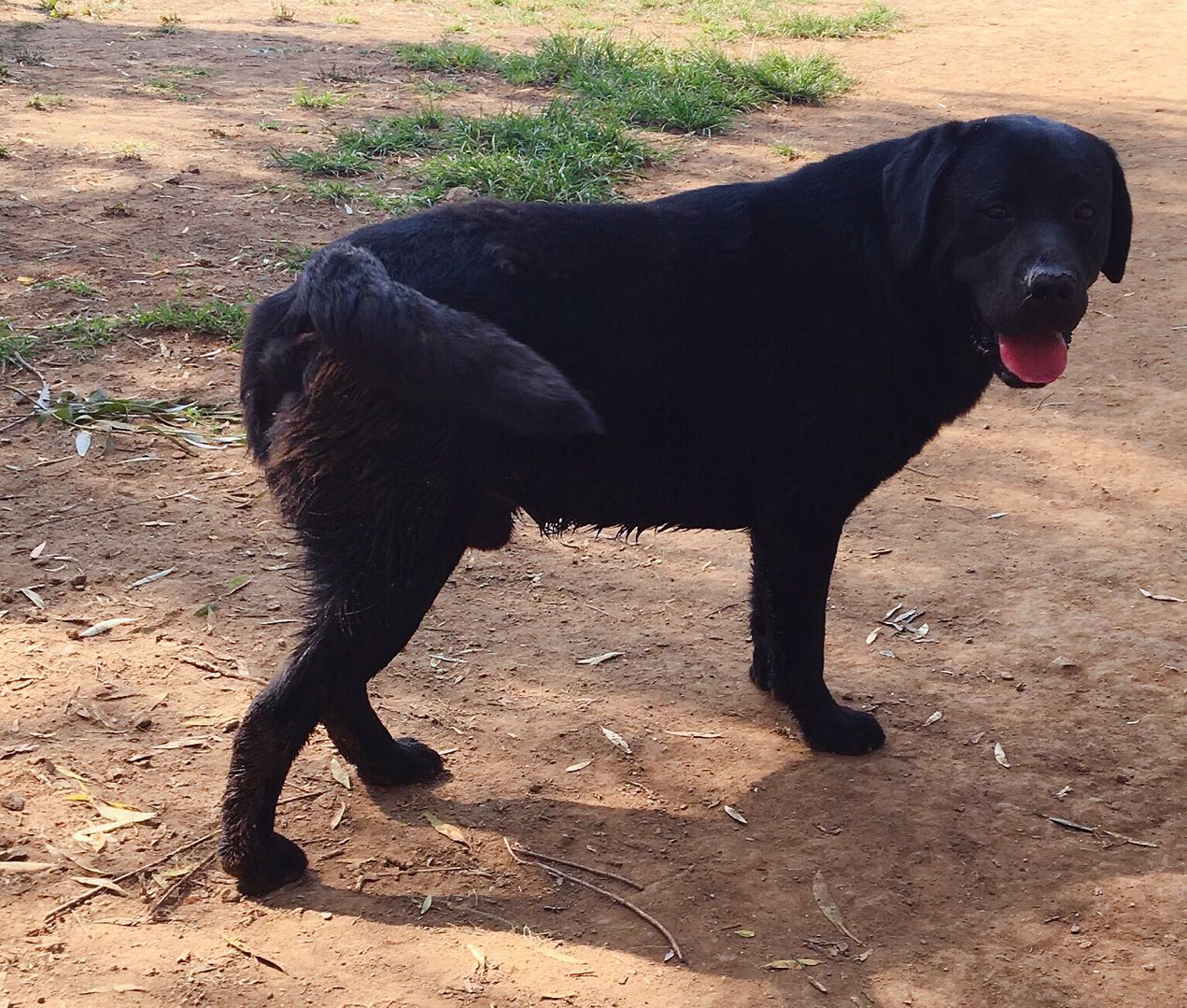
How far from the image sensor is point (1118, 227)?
339cm

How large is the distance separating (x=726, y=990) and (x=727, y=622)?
5.19 feet

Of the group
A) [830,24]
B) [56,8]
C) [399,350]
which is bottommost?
[399,350]

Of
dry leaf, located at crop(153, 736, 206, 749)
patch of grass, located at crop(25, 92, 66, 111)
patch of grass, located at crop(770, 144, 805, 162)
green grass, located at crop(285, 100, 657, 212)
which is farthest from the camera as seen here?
patch of grass, located at crop(25, 92, 66, 111)

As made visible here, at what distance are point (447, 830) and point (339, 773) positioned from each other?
1.23ft

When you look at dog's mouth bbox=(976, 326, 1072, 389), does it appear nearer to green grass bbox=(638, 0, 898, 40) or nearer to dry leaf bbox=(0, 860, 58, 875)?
dry leaf bbox=(0, 860, 58, 875)

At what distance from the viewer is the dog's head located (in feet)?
9.83

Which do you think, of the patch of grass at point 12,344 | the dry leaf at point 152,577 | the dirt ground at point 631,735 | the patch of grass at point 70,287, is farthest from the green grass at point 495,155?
the dry leaf at point 152,577

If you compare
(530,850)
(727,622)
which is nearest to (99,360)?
(727,622)

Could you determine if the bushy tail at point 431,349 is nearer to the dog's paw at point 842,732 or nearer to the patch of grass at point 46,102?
the dog's paw at point 842,732

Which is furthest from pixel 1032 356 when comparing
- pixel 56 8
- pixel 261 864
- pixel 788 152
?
pixel 56 8

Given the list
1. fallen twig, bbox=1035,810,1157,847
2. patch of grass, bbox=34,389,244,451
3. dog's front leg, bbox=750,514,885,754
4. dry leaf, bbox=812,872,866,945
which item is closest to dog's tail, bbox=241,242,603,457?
dog's front leg, bbox=750,514,885,754

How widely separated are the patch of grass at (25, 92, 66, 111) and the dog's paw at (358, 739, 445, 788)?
21.6 ft

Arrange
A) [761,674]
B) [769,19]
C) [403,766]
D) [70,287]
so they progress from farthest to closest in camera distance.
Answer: [769,19] < [70,287] < [761,674] < [403,766]

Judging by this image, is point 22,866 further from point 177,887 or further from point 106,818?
point 177,887
